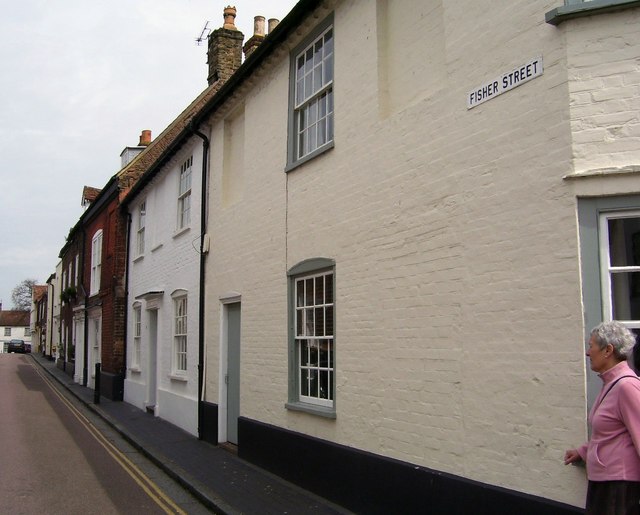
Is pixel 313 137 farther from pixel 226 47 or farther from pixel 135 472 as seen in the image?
pixel 226 47

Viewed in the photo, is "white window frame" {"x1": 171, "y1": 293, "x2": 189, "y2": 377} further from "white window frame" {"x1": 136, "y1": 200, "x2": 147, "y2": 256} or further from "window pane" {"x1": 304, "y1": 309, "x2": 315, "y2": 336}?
"window pane" {"x1": 304, "y1": 309, "x2": 315, "y2": 336}

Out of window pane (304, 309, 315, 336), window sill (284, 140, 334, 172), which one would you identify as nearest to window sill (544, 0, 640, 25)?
window sill (284, 140, 334, 172)

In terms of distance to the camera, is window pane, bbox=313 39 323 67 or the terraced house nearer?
the terraced house

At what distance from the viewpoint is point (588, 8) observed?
4.40 meters

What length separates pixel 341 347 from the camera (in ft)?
23.3

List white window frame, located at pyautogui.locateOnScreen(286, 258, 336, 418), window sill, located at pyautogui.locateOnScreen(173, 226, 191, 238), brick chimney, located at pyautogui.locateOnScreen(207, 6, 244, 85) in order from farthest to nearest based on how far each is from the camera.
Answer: brick chimney, located at pyautogui.locateOnScreen(207, 6, 244, 85) < window sill, located at pyautogui.locateOnScreen(173, 226, 191, 238) < white window frame, located at pyautogui.locateOnScreen(286, 258, 336, 418)

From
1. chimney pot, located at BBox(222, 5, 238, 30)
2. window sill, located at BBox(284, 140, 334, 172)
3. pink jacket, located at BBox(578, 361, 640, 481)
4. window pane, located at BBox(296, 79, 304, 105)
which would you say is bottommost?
pink jacket, located at BBox(578, 361, 640, 481)

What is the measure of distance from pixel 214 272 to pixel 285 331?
11.2 feet

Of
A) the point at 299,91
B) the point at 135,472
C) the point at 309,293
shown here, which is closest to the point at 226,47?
the point at 299,91

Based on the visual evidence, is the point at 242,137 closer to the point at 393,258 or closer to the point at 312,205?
the point at 312,205

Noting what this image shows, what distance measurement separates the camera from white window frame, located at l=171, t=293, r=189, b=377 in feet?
43.9

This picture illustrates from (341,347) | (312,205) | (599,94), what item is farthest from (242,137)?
(599,94)

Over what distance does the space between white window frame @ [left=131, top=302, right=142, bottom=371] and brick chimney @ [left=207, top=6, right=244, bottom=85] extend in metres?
7.22

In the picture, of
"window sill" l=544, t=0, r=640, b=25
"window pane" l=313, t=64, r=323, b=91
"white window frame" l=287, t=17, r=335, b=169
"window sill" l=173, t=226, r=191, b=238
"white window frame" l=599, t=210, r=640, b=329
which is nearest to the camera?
"white window frame" l=599, t=210, r=640, b=329
